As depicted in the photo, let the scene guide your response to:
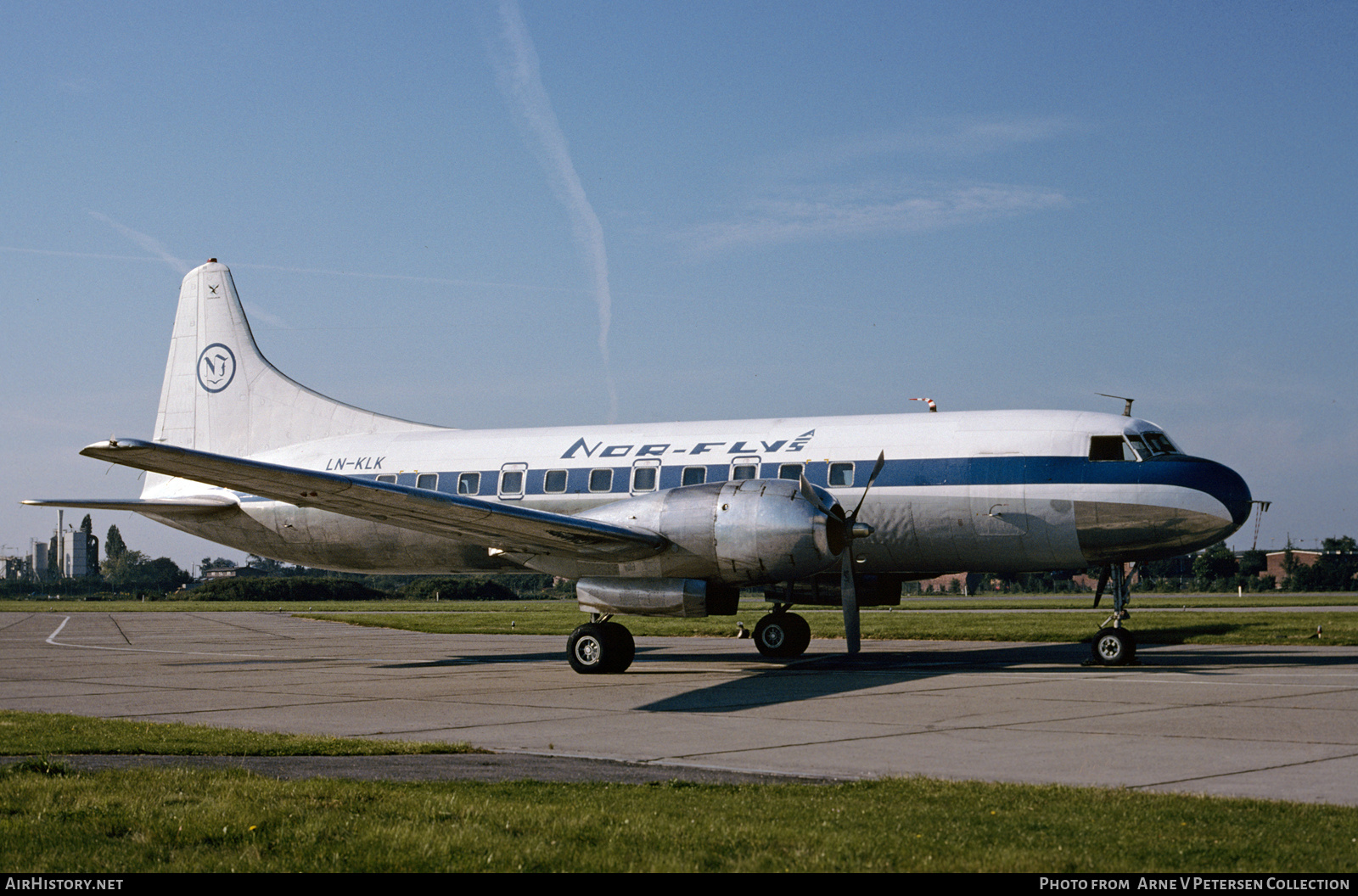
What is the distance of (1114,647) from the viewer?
19.0 meters

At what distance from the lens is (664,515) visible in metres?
17.5

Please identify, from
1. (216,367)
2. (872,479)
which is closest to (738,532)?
(872,479)

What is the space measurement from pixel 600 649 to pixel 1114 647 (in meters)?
8.40

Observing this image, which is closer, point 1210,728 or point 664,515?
point 1210,728

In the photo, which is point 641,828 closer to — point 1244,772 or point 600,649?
point 1244,772

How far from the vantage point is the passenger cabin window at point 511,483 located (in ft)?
72.0

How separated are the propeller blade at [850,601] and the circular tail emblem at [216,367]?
599 inches

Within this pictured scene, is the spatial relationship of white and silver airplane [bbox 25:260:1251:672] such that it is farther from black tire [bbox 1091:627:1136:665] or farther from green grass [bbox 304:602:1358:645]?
green grass [bbox 304:602:1358:645]

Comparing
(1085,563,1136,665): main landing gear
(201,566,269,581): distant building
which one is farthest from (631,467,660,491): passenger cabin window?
(201,566,269,581): distant building

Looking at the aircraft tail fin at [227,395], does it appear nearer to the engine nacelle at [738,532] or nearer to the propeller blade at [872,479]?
the engine nacelle at [738,532]
